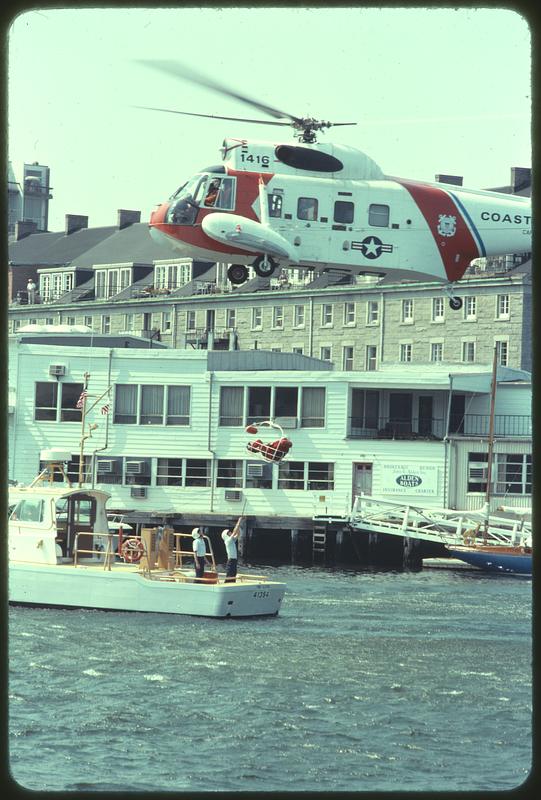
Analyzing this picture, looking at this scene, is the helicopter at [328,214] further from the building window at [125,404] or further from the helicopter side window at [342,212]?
the building window at [125,404]

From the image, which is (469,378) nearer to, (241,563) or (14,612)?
(241,563)

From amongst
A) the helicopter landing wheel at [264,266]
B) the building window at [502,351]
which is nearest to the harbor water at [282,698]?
the helicopter landing wheel at [264,266]

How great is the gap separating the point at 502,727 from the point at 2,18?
898 inches

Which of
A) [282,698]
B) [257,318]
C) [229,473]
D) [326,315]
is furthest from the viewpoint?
[257,318]

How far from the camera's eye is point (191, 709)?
31.1m

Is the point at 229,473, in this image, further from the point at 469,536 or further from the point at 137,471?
the point at 469,536

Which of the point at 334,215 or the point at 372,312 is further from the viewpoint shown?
the point at 372,312

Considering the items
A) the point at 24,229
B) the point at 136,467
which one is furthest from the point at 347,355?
the point at 24,229

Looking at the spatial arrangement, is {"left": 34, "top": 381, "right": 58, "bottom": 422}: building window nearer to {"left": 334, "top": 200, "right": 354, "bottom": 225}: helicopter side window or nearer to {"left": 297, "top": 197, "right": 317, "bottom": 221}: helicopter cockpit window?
{"left": 297, "top": 197, "right": 317, "bottom": 221}: helicopter cockpit window

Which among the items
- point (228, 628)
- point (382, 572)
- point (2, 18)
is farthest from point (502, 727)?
point (382, 572)

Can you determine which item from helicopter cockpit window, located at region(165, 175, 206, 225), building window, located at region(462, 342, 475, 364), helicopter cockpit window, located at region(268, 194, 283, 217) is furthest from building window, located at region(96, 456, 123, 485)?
building window, located at region(462, 342, 475, 364)

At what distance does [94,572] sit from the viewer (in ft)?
145

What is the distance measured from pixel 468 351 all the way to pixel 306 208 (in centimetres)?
5572

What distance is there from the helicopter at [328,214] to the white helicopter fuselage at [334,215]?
0.10 ft
